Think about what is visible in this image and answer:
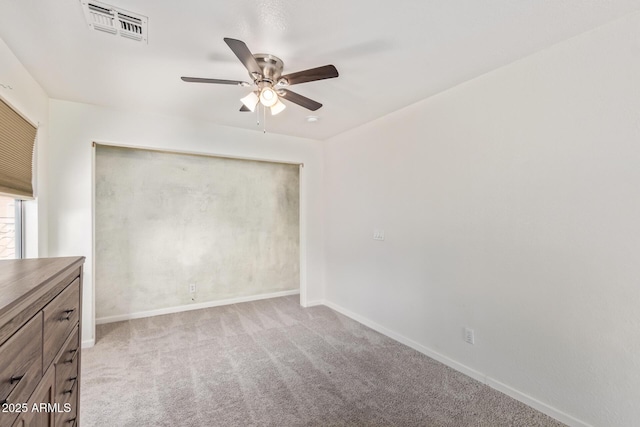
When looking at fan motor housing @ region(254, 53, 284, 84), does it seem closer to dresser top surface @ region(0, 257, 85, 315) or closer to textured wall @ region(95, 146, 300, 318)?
dresser top surface @ region(0, 257, 85, 315)

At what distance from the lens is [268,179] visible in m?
4.82

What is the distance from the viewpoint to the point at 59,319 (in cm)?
124

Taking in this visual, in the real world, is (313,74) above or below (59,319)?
above

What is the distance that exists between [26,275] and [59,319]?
0.23 m

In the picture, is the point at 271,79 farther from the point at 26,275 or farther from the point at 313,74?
the point at 26,275

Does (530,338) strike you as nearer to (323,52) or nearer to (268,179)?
(323,52)

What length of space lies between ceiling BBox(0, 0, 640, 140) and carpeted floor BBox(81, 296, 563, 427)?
2481 millimetres

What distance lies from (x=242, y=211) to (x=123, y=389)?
2.74 m

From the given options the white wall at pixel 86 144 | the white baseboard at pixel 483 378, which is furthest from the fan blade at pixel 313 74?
the white baseboard at pixel 483 378

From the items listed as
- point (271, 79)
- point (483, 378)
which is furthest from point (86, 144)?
point (483, 378)

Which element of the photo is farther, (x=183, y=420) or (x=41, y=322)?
(x=183, y=420)

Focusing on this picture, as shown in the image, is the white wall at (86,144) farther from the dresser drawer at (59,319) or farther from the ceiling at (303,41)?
the dresser drawer at (59,319)

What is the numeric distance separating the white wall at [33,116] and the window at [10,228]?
51 mm

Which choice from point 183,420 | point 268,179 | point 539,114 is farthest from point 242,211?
point 539,114
